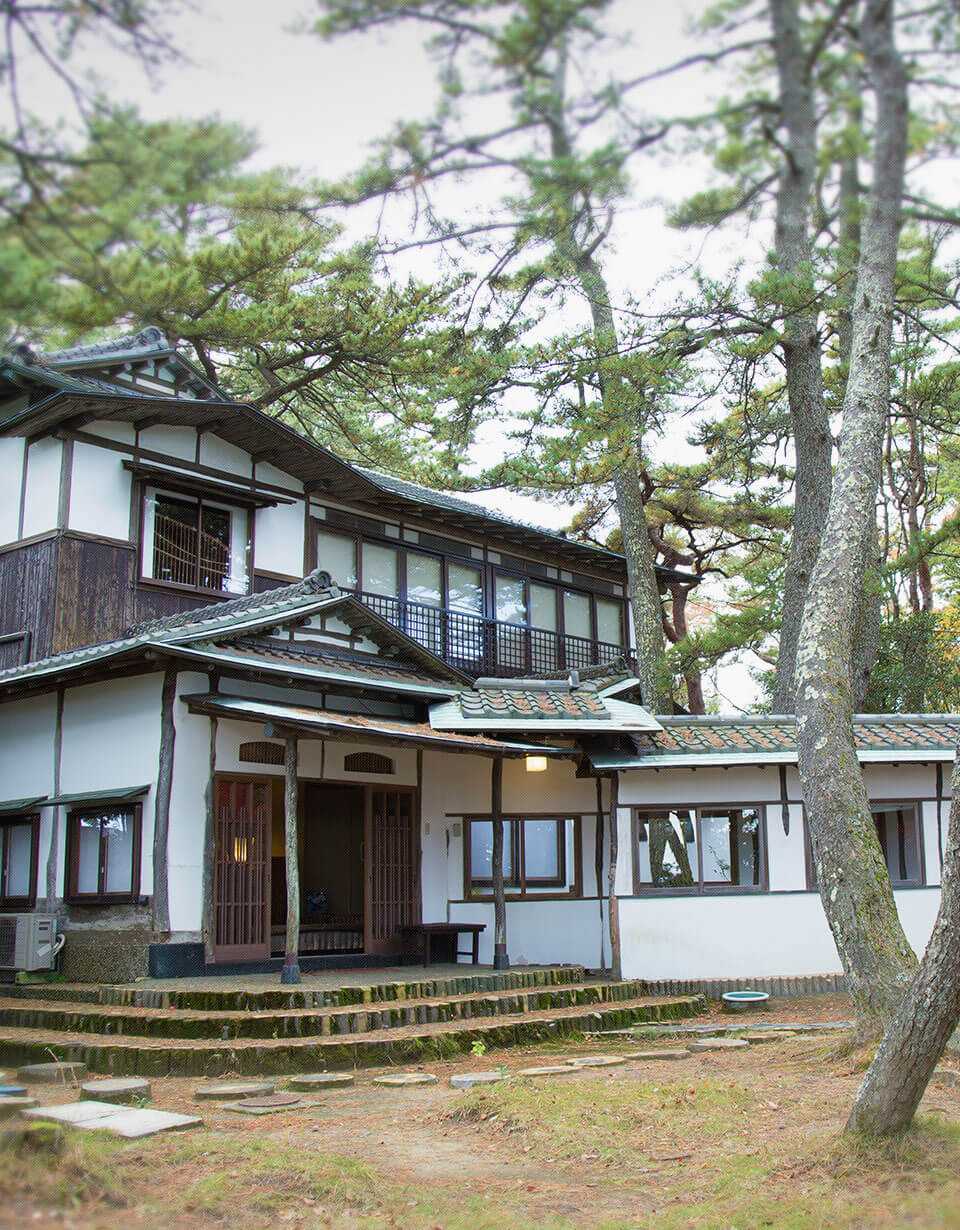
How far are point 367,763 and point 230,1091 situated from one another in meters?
7.47

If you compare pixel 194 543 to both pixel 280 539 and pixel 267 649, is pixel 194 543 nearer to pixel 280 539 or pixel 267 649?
pixel 280 539

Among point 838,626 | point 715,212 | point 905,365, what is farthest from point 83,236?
point 905,365

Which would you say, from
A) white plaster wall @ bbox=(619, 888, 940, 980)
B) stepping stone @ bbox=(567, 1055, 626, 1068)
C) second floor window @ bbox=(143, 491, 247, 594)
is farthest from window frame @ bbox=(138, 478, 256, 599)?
stepping stone @ bbox=(567, 1055, 626, 1068)

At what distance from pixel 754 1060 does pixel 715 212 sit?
20.8 ft

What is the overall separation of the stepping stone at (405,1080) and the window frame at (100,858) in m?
4.72

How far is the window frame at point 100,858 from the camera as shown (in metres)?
12.7

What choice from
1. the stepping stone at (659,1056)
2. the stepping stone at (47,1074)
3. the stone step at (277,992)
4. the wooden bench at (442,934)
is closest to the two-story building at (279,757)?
the wooden bench at (442,934)

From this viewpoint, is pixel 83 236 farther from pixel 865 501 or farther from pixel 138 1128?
pixel 865 501

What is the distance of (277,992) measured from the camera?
1070 cm

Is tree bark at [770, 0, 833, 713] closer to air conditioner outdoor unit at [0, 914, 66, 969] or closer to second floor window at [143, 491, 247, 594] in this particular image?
second floor window at [143, 491, 247, 594]

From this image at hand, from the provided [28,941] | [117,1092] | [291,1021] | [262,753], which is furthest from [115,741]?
[117,1092]

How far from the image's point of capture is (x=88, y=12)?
4973 mm

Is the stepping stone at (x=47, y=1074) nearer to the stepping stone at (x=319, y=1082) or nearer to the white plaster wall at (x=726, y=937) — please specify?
the stepping stone at (x=319, y=1082)

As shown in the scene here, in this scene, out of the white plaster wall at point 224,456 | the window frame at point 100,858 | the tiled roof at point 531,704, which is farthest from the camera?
the white plaster wall at point 224,456
